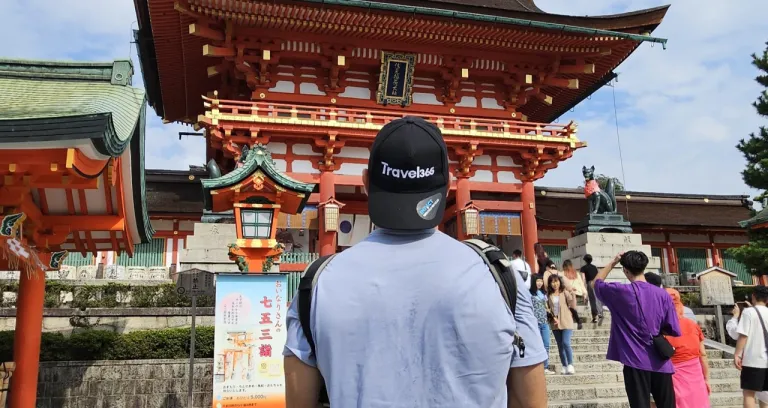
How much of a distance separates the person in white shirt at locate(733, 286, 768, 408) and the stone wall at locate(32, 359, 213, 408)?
22.9 ft

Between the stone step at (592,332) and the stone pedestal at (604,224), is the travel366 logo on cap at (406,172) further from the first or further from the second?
the stone pedestal at (604,224)

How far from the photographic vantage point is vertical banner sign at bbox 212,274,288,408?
687 cm

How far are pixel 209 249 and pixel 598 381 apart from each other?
330 inches

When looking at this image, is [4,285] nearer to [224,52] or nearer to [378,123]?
[224,52]

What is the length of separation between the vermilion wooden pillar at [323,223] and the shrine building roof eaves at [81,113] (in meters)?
6.02

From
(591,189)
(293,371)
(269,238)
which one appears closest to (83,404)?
(269,238)

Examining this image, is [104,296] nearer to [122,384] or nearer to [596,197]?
[122,384]

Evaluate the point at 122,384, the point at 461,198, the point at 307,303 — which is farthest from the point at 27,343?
the point at 461,198

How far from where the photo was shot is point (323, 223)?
1470 centimetres

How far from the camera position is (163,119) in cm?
2109

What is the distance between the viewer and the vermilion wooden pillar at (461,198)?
1565 cm

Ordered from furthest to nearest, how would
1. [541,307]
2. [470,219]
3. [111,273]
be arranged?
[470,219], [111,273], [541,307]

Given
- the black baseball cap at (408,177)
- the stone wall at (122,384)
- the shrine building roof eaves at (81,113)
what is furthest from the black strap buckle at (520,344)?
the stone wall at (122,384)

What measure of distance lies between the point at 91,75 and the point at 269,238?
3.20 metres
